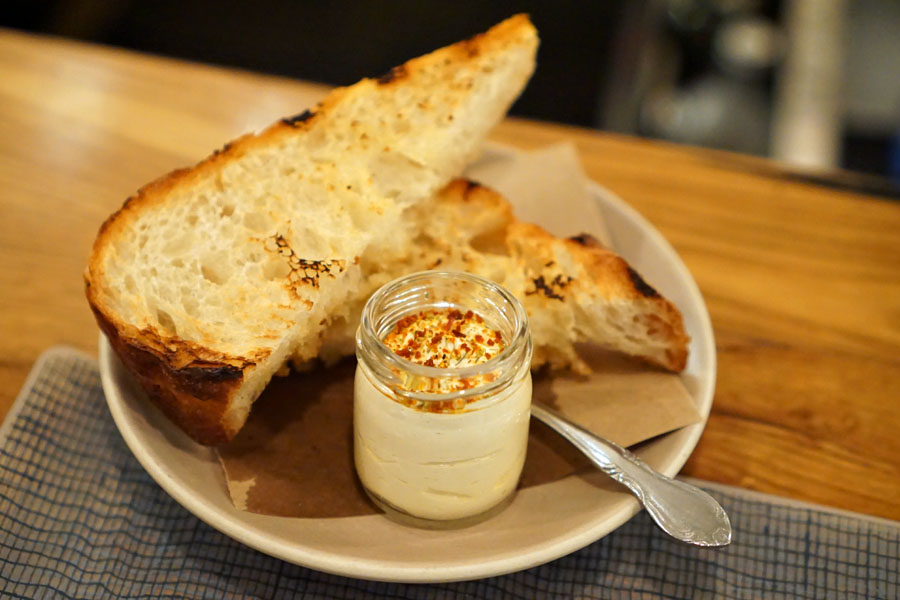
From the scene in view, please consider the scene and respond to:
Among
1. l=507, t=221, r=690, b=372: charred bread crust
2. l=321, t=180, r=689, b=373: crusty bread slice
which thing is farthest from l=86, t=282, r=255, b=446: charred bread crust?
l=507, t=221, r=690, b=372: charred bread crust

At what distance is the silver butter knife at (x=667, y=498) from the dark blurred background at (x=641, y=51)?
2.27 meters

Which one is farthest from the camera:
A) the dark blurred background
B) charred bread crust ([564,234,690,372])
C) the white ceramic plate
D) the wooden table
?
the dark blurred background

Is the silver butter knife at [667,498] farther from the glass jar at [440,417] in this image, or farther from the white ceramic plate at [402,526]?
the glass jar at [440,417]

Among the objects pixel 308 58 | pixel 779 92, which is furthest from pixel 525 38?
pixel 308 58

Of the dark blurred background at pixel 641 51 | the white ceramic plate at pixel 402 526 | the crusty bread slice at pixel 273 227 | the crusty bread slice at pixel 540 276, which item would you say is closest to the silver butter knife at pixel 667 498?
the white ceramic plate at pixel 402 526

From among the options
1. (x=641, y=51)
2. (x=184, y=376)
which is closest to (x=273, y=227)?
(x=184, y=376)

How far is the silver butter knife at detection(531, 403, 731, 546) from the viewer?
1201 mm

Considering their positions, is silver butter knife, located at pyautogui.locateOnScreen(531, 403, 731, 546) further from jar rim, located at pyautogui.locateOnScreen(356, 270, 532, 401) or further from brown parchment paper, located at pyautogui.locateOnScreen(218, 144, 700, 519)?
jar rim, located at pyautogui.locateOnScreen(356, 270, 532, 401)

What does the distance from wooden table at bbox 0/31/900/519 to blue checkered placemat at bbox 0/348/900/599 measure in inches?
6.1

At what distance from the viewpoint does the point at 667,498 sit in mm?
1243

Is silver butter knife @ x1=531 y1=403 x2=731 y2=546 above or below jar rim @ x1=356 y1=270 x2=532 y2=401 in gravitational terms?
below

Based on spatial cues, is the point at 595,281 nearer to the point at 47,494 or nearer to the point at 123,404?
the point at 123,404

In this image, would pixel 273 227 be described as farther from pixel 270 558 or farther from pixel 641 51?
pixel 641 51

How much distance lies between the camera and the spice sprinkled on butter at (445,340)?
1.26 meters
